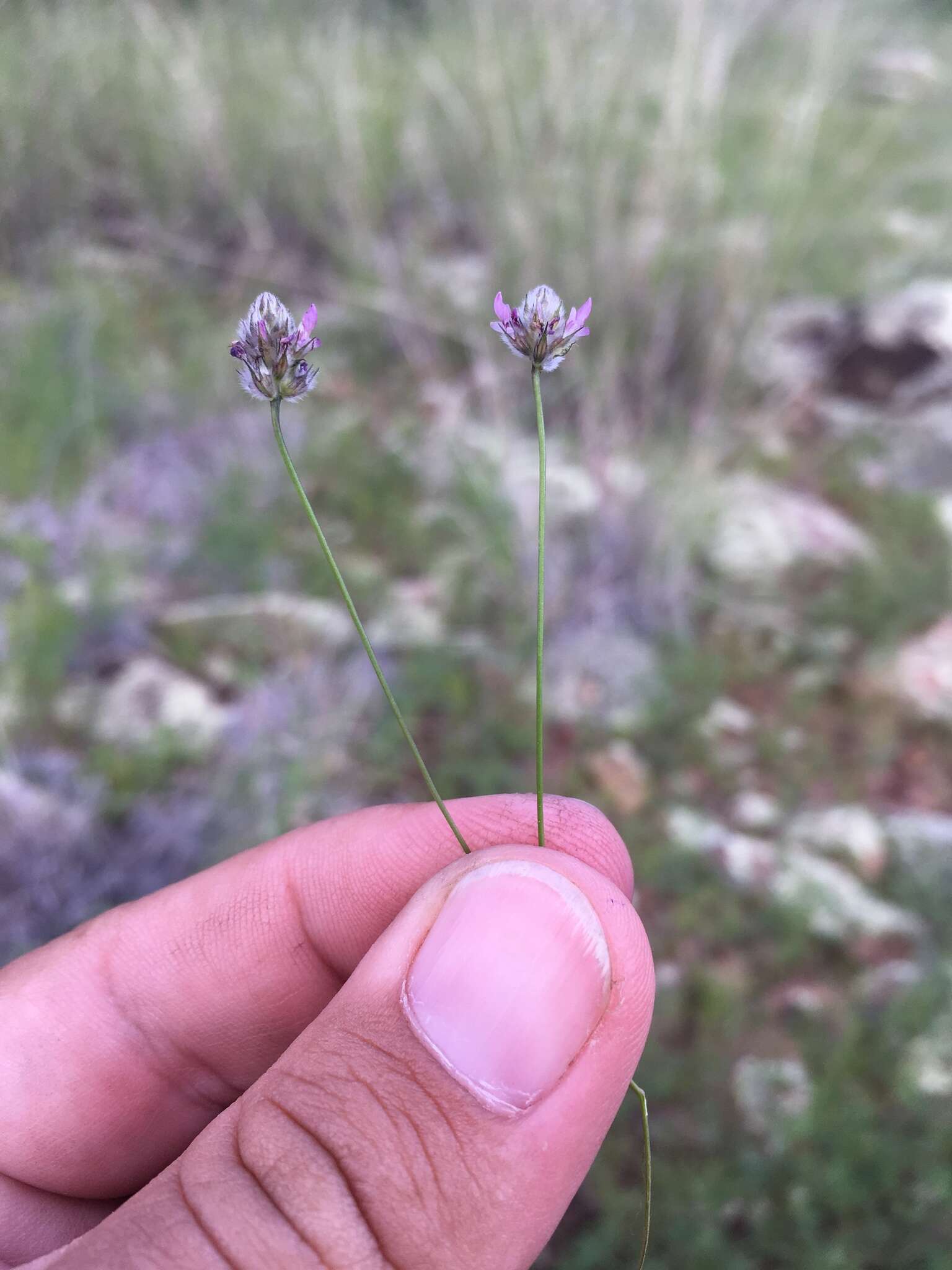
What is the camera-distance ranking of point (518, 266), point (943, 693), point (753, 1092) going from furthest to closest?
point (518, 266)
point (943, 693)
point (753, 1092)

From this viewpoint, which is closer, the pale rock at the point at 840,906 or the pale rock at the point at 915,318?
the pale rock at the point at 840,906

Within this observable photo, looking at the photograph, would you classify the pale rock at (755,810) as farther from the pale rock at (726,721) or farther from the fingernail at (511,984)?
the fingernail at (511,984)

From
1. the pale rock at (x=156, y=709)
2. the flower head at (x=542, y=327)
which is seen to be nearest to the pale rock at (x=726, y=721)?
the pale rock at (x=156, y=709)

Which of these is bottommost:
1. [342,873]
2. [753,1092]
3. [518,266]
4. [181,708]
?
[753,1092]

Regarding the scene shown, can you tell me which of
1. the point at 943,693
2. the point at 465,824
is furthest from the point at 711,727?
the point at 465,824

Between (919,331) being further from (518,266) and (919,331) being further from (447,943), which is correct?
(447,943)

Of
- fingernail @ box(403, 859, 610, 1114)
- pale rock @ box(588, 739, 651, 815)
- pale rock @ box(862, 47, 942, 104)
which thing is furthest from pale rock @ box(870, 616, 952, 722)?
pale rock @ box(862, 47, 942, 104)
